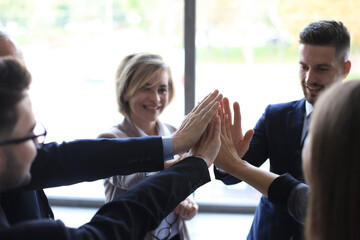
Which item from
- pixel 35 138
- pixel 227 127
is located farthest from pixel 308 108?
pixel 35 138

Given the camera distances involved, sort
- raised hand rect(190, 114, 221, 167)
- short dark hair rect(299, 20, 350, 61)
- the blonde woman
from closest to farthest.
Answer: raised hand rect(190, 114, 221, 167) < short dark hair rect(299, 20, 350, 61) < the blonde woman

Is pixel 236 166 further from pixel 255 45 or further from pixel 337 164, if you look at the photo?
pixel 255 45

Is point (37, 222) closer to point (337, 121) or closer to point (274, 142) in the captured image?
point (337, 121)

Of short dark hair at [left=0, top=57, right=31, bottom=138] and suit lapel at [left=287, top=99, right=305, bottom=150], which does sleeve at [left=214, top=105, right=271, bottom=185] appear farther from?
short dark hair at [left=0, top=57, right=31, bottom=138]

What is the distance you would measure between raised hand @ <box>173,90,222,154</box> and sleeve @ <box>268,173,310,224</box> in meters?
0.32

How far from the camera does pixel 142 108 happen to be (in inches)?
93.4

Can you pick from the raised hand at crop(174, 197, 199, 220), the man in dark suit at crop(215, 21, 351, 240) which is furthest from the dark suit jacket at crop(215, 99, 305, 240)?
the raised hand at crop(174, 197, 199, 220)

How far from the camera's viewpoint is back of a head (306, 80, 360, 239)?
2.56 ft

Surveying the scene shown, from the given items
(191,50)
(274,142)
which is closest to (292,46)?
(191,50)

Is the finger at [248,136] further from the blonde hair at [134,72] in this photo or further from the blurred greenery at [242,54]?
the blurred greenery at [242,54]

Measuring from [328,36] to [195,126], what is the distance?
0.78 m

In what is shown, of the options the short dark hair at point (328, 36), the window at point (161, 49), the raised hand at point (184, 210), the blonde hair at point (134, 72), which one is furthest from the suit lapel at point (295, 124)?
the window at point (161, 49)

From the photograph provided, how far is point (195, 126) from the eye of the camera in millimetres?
1504

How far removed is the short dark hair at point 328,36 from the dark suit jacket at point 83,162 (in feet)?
2.94
